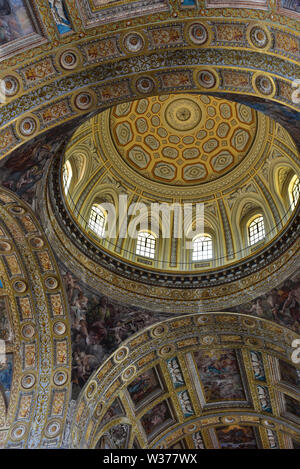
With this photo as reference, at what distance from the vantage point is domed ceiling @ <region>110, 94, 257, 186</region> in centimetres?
2186

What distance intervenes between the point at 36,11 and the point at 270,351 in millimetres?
15740

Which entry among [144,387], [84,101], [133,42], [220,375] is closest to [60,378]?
[144,387]

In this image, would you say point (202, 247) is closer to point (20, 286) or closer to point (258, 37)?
point (20, 286)

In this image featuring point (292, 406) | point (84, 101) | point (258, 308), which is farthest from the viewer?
point (292, 406)

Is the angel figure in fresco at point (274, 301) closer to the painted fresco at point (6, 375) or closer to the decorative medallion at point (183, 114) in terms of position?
the decorative medallion at point (183, 114)

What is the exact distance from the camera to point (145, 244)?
2217 cm

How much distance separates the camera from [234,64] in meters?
12.1

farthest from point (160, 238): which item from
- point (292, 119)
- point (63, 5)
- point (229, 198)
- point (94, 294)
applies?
point (63, 5)

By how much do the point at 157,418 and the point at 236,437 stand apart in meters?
5.37

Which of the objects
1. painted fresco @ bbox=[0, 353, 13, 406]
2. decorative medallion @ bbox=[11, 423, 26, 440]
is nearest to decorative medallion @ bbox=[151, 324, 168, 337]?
painted fresco @ bbox=[0, 353, 13, 406]

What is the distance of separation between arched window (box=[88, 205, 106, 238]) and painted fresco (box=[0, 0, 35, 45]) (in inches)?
409

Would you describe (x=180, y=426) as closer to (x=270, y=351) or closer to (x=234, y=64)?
(x=270, y=351)
